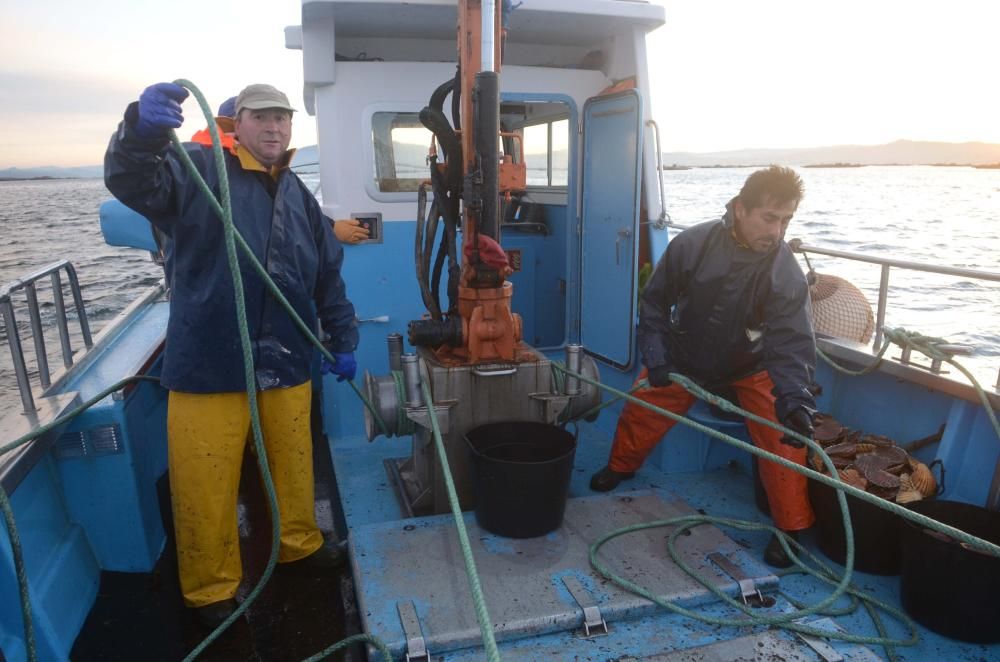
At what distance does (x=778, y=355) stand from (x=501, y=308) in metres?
1.24

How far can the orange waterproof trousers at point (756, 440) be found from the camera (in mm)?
2949

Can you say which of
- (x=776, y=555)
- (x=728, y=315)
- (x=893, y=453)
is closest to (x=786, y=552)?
(x=776, y=555)

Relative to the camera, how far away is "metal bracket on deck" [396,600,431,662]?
2145mm

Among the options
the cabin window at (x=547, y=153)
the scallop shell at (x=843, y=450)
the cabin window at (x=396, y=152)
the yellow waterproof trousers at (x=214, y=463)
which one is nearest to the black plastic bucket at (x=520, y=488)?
the yellow waterproof trousers at (x=214, y=463)

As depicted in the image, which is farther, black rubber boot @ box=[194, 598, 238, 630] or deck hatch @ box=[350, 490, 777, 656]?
black rubber boot @ box=[194, 598, 238, 630]

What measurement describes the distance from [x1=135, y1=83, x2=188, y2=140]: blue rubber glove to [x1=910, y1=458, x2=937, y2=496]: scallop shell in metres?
3.18

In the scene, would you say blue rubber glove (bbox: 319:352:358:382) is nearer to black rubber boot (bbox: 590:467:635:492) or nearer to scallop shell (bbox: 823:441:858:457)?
black rubber boot (bbox: 590:467:635:492)

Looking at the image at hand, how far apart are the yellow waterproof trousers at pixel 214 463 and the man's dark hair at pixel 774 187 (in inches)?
80.6

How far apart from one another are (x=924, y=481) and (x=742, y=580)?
1042 mm

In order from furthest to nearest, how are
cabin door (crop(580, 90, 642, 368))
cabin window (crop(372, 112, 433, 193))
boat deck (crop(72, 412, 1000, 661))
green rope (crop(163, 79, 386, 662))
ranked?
cabin window (crop(372, 112, 433, 193)) < cabin door (crop(580, 90, 642, 368)) < boat deck (crop(72, 412, 1000, 661)) < green rope (crop(163, 79, 386, 662))

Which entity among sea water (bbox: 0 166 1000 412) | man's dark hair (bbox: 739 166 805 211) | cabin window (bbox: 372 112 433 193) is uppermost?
cabin window (bbox: 372 112 433 193)

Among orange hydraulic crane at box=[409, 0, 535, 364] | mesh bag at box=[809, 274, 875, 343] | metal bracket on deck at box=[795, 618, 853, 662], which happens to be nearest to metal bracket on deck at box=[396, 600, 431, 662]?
orange hydraulic crane at box=[409, 0, 535, 364]

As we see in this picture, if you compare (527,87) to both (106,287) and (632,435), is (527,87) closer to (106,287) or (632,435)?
(632,435)

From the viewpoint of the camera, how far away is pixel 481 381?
10.1ft
